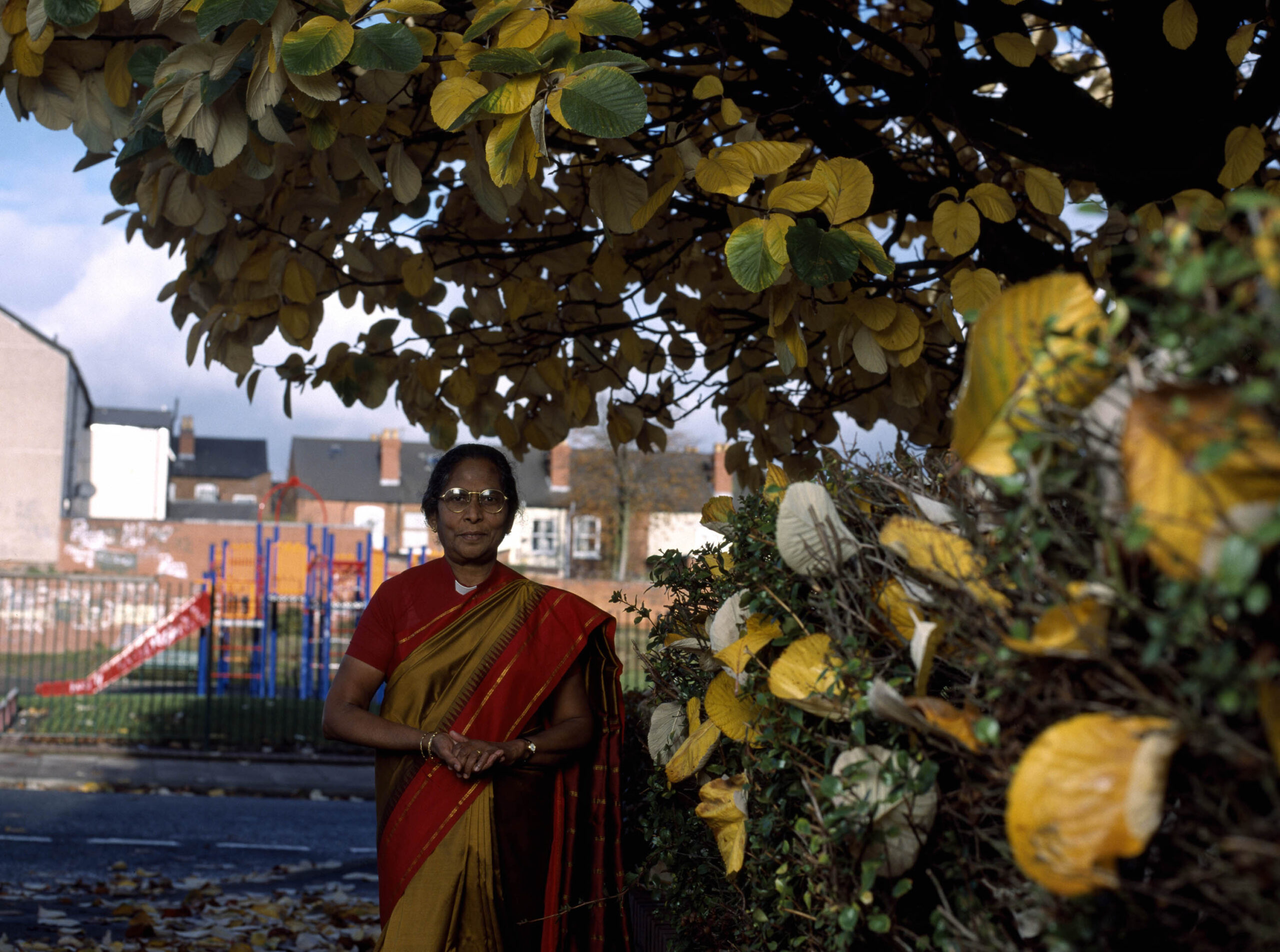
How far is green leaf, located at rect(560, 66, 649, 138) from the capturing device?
210 centimetres

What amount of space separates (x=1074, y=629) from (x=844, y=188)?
1628 mm

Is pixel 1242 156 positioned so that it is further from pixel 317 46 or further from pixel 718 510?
pixel 317 46

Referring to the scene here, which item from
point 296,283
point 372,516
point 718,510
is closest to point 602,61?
point 718,510

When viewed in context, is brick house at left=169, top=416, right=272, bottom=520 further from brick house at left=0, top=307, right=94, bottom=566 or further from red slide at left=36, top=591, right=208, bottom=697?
red slide at left=36, top=591, right=208, bottom=697

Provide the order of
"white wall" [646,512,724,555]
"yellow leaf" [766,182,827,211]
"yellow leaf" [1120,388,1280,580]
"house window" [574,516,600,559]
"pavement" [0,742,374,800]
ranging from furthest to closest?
"house window" [574,516,600,559] → "white wall" [646,512,724,555] → "pavement" [0,742,374,800] → "yellow leaf" [766,182,827,211] → "yellow leaf" [1120,388,1280,580]

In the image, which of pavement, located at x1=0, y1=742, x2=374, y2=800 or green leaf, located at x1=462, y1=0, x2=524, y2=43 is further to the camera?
pavement, located at x1=0, y1=742, x2=374, y2=800

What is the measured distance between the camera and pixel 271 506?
179 feet

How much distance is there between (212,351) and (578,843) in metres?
2.10

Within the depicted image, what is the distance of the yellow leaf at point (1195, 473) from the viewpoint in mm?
920

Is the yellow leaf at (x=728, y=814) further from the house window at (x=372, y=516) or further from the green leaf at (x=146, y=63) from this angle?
the house window at (x=372, y=516)

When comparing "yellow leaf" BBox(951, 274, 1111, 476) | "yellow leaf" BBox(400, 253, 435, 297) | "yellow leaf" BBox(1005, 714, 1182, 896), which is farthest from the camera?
"yellow leaf" BBox(400, 253, 435, 297)

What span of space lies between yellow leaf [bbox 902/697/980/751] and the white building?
49.1m

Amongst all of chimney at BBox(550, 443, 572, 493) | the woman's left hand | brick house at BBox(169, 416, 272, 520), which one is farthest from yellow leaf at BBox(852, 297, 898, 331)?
brick house at BBox(169, 416, 272, 520)

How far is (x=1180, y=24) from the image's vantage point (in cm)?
300
